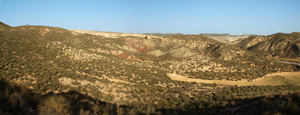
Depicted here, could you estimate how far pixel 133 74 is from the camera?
24.4m

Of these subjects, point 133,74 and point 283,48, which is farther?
point 283,48

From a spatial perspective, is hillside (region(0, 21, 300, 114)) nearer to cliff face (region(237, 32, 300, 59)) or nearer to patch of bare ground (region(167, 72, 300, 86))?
patch of bare ground (region(167, 72, 300, 86))

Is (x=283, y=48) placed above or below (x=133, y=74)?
above

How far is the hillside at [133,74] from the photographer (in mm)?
13242

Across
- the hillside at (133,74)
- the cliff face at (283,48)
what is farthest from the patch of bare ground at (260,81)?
the cliff face at (283,48)

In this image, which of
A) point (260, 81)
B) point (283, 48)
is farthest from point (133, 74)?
point (283, 48)

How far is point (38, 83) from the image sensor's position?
1404 cm

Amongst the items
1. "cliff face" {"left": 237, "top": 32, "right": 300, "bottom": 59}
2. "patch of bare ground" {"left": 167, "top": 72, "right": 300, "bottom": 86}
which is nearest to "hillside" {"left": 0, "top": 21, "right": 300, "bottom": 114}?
"patch of bare ground" {"left": 167, "top": 72, "right": 300, "bottom": 86}

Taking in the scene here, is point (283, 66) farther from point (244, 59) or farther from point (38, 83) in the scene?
point (38, 83)

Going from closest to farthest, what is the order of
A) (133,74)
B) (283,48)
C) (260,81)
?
(133,74)
(260,81)
(283,48)

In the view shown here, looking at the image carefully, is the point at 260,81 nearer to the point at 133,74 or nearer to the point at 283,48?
the point at 133,74

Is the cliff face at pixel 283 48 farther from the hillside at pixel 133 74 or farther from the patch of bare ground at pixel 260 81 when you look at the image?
the patch of bare ground at pixel 260 81

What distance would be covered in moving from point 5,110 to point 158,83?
714 inches

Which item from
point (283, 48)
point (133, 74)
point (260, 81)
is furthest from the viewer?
point (283, 48)
